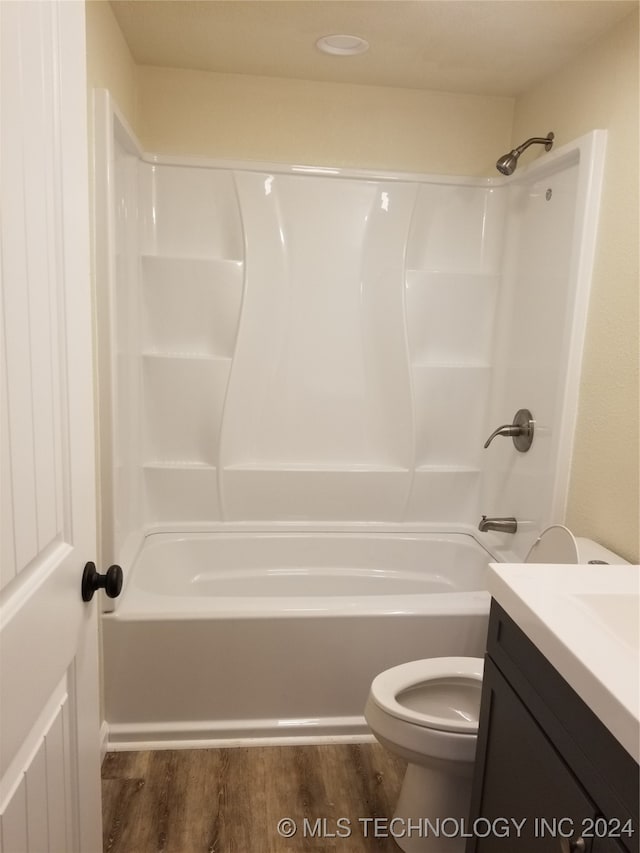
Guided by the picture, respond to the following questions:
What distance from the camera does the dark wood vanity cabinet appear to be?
2.91ft

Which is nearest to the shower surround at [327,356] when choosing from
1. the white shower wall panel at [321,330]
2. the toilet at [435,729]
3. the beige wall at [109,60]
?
the white shower wall panel at [321,330]

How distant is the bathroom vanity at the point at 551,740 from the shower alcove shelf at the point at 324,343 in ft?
4.24

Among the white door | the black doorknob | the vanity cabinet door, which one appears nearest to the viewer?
the white door

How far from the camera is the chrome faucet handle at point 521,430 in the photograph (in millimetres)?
2510

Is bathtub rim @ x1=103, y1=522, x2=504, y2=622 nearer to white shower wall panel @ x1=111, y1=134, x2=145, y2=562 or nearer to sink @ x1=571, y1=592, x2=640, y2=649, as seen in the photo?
white shower wall panel @ x1=111, y1=134, x2=145, y2=562

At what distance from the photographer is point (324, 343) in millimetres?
2865

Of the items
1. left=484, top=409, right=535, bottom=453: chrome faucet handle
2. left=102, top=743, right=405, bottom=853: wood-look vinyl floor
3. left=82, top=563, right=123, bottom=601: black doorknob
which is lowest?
left=102, top=743, right=405, bottom=853: wood-look vinyl floor

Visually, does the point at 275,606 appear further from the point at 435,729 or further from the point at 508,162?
the point at 508,162

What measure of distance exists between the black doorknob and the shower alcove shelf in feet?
4.67

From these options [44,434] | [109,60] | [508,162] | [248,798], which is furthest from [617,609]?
[109,60]

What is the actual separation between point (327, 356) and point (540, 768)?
2028mm

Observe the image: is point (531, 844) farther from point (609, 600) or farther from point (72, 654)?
point (72, 654)

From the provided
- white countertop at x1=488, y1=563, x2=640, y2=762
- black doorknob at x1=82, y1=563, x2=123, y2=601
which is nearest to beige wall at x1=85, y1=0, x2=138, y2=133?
black doorknob at x1=82, y1=563, x2=123, y2=601

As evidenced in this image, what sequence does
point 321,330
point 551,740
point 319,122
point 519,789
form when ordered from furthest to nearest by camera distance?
point 321,330
point 319,122
point 519,789
point 551,740
